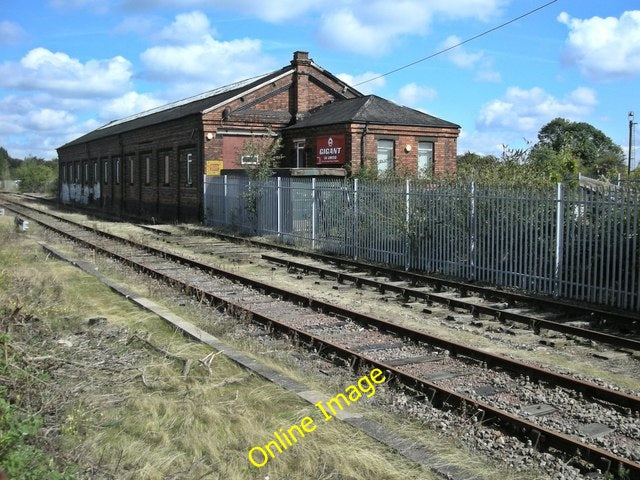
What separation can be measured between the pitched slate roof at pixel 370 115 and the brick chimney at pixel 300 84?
1.85ft

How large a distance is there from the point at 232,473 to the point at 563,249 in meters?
8.88

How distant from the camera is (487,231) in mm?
13352

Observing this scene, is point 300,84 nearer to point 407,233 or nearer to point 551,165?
point 551,165

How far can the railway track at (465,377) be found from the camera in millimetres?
5273

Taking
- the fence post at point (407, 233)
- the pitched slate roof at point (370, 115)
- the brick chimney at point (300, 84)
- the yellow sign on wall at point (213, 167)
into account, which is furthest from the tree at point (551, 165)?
the yellow sign on wall at point (213, 167)

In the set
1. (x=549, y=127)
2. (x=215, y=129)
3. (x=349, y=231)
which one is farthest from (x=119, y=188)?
(x=549, y=127)

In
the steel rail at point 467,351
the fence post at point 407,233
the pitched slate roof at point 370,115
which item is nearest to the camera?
the steel rail at point 467,351

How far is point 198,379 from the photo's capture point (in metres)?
6.29

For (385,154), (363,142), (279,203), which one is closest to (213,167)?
(363,142)

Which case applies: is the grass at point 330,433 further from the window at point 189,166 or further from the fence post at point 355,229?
the window at point 189,166

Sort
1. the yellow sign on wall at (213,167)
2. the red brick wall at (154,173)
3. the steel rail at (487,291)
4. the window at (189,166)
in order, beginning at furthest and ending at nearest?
the window at (189,166)
the red brick wall at (154,173)
the yellow sign on wall at (213,167)
the steel rail at (487,291)

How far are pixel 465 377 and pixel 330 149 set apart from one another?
67.4 ft

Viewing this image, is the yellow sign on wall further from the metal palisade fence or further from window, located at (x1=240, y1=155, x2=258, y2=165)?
the metal palisade fence

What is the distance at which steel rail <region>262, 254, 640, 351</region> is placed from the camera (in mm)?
8684
